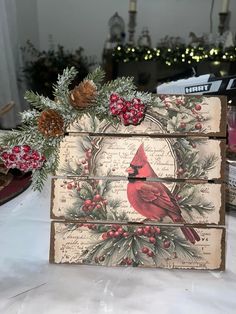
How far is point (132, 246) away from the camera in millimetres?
528

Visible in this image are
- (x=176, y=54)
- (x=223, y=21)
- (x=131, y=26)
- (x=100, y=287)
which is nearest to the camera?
(x=100, y=287)

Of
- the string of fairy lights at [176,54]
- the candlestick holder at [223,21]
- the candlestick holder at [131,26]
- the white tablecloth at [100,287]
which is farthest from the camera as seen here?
the candlestick holder at [131,26]

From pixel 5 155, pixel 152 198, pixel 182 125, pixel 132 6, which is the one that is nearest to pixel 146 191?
pixel 152 198

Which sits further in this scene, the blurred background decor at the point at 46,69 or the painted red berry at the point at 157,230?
the blurred background decor at the point at 46,69

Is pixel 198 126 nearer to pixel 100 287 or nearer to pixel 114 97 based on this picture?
pixel 114 97

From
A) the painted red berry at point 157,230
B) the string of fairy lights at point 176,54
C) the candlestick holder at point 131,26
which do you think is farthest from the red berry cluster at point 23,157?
the candlestick holder at point 131,26

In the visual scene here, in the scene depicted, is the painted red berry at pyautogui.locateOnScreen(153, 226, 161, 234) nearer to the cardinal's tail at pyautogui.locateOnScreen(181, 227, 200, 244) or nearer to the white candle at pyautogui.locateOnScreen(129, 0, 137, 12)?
the cardinal's tail at pyautogui.locateOnScreen(181, 227, 200, 244)

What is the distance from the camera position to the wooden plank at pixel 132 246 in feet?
1.71

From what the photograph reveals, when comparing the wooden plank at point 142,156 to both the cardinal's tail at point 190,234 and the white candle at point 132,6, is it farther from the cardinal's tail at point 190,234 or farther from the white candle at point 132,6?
the white candle at point 132,6

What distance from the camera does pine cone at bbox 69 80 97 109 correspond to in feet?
1.56

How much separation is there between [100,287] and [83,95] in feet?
0.89

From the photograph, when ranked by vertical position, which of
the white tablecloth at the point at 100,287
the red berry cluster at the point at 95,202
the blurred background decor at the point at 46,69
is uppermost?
the blurred background decor at the point at 46,69

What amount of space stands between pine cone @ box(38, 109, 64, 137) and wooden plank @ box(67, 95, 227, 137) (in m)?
0.02

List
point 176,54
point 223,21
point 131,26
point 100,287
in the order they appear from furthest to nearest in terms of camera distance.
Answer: point 131,26 → point 223,21 → point 176,54 → point 100,287
